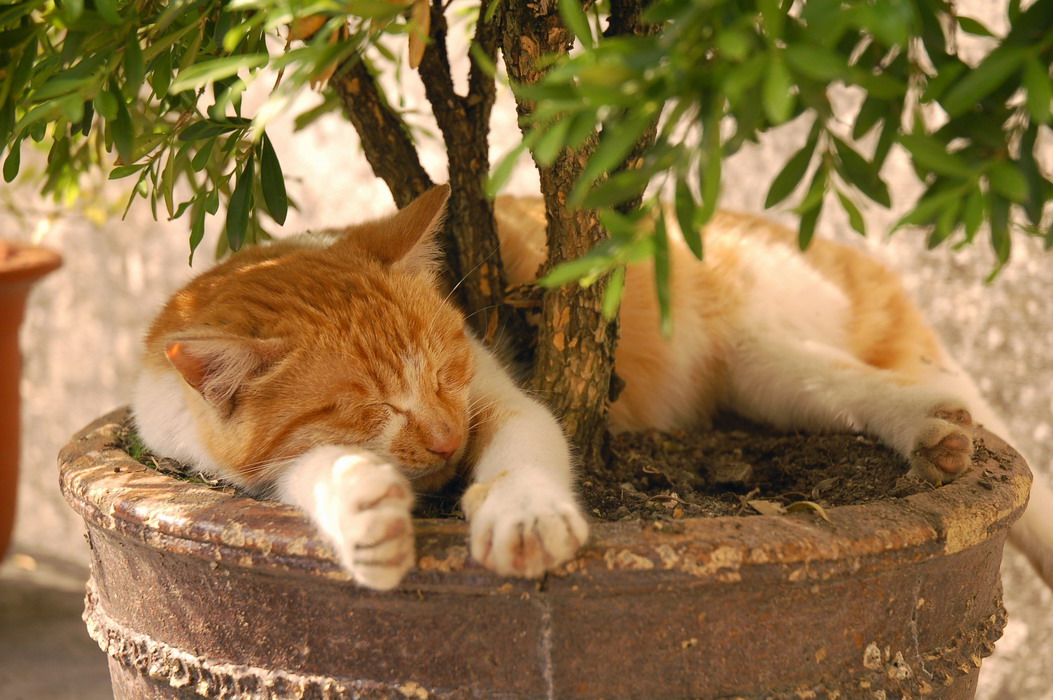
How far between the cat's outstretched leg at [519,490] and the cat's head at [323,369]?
0.16ft

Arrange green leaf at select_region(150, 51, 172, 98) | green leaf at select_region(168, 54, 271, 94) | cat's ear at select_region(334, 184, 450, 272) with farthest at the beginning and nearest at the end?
1. cat's ear at select_region(334, 184, 450, 272)
2. green leaf at select_region(150, 51, 172, 98)
3. green leaf at select_region(168, 54, 271, 94)

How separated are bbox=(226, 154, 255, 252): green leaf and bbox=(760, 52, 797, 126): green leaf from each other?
0.74 m

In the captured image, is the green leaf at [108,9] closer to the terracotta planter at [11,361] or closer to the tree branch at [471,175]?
the tree branch at [471,175]

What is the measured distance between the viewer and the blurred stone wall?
225 cm

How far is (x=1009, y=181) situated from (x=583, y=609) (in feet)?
1.70

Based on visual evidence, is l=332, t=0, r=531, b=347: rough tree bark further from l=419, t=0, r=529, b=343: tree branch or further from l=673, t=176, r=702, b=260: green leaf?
l=673, t=176, r=702, b=260: green leaf

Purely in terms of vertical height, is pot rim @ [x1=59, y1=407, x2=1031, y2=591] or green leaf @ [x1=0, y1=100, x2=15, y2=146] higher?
green leaf @ [x1=0, y1=100, x2=15, y2=146]

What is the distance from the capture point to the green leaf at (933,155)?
25.8 inches

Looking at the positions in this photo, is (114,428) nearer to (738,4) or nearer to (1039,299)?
(738,4)

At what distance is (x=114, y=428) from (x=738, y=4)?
116 centimetres

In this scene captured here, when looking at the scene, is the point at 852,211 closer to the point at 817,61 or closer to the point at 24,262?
the point at 817,61

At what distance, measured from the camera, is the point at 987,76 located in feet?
2.11

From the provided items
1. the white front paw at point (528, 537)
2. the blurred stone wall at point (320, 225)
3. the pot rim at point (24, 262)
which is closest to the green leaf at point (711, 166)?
the white front paw at point (528, 537)

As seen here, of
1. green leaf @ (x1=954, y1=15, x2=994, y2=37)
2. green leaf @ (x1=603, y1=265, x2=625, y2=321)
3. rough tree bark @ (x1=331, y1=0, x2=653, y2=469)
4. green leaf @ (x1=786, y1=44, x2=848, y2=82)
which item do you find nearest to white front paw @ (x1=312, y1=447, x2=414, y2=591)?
green leaf @ (x1=603, y1=265, x2=625, y2=321)
